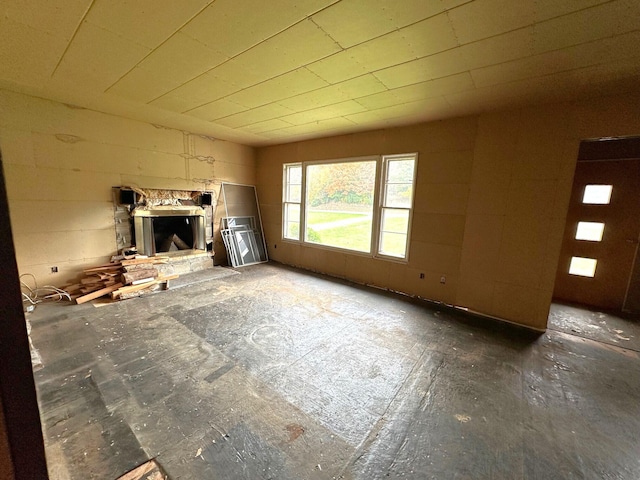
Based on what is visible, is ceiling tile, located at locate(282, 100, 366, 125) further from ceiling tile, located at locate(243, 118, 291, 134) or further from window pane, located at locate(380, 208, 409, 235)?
window pane, located at locate(380, 208, 409, 235)

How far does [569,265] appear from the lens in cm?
443

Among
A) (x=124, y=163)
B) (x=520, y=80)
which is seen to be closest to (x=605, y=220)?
(x=520, y=80)

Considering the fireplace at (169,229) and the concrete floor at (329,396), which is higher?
the fireplace at (169,229)

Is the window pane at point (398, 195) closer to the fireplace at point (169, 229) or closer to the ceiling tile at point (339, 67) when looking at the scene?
the ceiling tile at point (339, 67)

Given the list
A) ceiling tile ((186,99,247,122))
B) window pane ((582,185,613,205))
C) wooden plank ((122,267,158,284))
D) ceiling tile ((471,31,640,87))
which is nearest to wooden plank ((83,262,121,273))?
wooden plank ((122,267,158,284))

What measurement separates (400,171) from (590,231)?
10.3 feet

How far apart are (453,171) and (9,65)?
5.14 meters

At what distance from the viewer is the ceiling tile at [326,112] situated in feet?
11.3

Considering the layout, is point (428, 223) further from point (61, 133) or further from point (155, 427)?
point (61, 133)

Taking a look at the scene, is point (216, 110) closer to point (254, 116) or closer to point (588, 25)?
point (254, 116)

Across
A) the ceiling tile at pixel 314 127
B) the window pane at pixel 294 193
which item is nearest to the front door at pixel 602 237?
the ceiling tile at pixel 314 127

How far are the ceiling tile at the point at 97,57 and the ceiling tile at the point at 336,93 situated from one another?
1570 mm

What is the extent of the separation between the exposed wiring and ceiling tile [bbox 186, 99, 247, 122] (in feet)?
10.2

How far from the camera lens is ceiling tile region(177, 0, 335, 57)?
1757 millimetres
